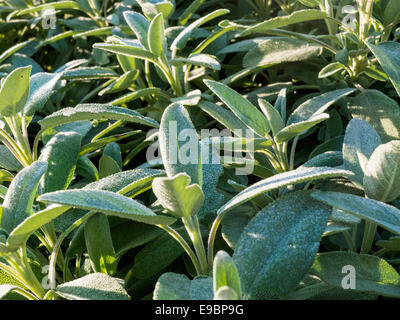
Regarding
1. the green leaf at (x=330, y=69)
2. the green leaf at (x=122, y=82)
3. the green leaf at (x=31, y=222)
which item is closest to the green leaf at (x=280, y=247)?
the green leaf at (x=31, y=222)

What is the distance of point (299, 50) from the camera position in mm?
1151

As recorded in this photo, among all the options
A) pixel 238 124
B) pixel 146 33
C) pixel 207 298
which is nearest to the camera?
pixel 207 298

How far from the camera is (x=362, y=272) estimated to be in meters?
0.68

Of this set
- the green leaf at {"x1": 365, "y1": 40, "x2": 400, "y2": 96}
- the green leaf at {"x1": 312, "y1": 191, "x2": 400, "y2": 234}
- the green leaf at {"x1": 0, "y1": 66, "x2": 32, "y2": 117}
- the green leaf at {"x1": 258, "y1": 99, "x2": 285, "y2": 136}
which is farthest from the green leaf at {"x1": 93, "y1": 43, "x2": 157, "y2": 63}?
the green leaf at {"x1": 312, "y1": 191, "x2": 400, "y2": 234}

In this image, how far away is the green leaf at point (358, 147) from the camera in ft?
2.52

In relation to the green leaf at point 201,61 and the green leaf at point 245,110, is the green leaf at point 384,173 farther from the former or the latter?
the green leaf at point 201,61

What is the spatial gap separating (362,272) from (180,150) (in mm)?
293

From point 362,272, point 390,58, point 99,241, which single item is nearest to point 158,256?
Answer: point 99,241

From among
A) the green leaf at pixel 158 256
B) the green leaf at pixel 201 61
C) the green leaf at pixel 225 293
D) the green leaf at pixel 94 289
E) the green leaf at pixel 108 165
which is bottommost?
the green leaf at pixel 158 256

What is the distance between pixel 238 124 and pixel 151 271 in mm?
306

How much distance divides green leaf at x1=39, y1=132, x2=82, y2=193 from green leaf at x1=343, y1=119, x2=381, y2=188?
461 millimetres

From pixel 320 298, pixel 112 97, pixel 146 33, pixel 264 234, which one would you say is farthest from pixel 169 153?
pixel 112 97

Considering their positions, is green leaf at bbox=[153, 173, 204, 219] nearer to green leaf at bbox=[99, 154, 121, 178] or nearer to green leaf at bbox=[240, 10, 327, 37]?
green leaf at bbox=[99, 154, 121, 178]
